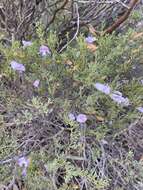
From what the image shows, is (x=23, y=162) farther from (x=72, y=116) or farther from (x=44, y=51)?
(x=44, y=51)

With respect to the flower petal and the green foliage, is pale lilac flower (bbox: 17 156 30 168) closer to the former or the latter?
the green foliage

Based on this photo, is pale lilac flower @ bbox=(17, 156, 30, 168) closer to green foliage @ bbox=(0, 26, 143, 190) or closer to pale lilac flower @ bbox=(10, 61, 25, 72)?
green foliage @ bbox=(0, 26, 143, 190)

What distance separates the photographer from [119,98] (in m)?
1.43

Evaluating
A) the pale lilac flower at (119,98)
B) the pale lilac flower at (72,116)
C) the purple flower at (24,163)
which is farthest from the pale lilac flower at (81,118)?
the purple flower at (24,163)

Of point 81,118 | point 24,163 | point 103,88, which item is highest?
point 103,88

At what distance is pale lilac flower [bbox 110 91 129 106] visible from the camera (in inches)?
56.2

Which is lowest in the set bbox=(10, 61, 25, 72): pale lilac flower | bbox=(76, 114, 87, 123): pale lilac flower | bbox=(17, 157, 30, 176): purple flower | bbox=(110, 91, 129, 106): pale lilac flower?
bbox=(17, 157, 30, 176): purple flower

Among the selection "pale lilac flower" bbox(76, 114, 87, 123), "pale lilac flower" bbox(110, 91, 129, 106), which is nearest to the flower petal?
"pale lilac flower" bbox(110, 91, 129, 106)

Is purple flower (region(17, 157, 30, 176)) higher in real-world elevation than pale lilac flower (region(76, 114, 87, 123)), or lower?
lower

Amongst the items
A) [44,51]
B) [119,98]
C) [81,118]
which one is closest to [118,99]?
[119,98]

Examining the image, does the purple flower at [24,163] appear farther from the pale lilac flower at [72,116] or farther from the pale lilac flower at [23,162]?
the pale lilac flower at [72,116]

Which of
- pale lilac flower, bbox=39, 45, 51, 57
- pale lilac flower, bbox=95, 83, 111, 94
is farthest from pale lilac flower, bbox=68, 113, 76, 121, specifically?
pale lilac flower, bbox=39, 45, 51, 57

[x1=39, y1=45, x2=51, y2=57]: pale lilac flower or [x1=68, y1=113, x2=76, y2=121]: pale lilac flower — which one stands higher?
[x1=39, y1=45, x2=51, y2=57]: pale lilac flower

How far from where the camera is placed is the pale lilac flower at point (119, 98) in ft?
4.68
